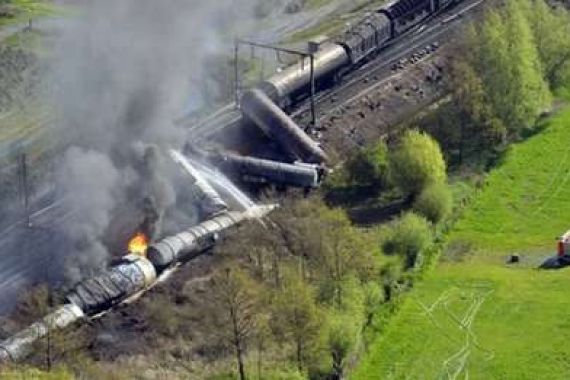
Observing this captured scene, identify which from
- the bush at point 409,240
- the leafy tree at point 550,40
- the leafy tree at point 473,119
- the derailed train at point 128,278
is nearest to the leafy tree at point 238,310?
the derailed train at point 128,278

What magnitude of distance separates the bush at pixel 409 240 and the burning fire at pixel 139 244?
1215 centimetres

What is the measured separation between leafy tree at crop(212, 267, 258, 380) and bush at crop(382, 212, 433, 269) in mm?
9057

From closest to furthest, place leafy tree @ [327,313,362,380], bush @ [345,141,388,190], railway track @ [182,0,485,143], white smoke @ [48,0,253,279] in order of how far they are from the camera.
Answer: leafy tree @ [327,313,362,380], white smoke @ [48,0,253,279], bush @ [345,141,388,190], railway track @ [182,0,485,143]

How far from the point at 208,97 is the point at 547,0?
2951 centimetres

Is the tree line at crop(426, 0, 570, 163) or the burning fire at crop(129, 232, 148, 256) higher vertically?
the tree line at crop(426, 0, 570, 163)

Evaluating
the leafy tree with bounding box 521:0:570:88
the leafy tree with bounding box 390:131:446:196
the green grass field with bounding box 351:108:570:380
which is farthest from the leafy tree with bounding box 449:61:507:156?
the leafy tree with bounding box 521:0:570:88

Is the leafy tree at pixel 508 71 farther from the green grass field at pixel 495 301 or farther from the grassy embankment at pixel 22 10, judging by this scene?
the grassy embankment at pixel 22 10

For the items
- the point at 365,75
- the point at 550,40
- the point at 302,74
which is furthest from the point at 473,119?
the point at 365,75

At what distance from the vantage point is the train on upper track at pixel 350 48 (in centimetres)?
7994

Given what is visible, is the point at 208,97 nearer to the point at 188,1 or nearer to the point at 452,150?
the point at 188,1

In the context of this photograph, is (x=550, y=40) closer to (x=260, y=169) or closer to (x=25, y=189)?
(x=260, y=169)

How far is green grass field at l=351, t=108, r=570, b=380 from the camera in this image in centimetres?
5250

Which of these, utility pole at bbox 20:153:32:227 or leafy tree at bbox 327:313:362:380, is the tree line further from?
leafy tree at bbox 327:313:362:380

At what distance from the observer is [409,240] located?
5962cm
